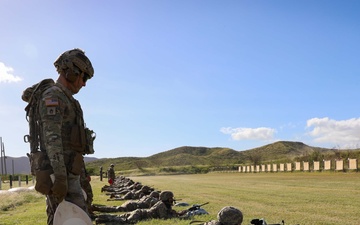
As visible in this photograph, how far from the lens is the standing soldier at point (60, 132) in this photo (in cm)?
491

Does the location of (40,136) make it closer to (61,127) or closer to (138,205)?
(61,127)

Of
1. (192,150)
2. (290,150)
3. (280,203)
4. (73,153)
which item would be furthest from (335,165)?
(192,150)

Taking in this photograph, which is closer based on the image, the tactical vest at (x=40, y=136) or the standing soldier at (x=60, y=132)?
the standing soldier at (x=60, y=132)

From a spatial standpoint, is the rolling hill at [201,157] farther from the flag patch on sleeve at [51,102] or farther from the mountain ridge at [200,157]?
the flag patch on sleeve at [51,102]

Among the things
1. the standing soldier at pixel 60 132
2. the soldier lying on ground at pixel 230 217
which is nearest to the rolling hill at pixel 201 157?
the soldier lying on ground at pixel 230 217

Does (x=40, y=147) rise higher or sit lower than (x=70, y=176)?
higher

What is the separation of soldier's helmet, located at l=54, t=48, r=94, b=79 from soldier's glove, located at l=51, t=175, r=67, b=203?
142 centimetres

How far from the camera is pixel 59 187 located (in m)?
4.80

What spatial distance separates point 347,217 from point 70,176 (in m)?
9.22

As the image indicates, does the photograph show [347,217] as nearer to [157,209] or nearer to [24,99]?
[157,209]

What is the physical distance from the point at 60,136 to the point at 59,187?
2.03 ft

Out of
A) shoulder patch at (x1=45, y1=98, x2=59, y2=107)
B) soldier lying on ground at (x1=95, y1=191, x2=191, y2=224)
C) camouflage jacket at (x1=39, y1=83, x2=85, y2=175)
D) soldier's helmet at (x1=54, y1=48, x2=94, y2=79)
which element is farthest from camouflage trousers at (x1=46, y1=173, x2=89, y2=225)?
soldier lying on ground at (x1=95, y1=191, x2=191, y2=224)

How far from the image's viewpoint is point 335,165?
5028 cm

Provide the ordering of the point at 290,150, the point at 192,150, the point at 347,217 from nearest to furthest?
the point at 347,217 < the point at 290,150 < the point at 192,150
